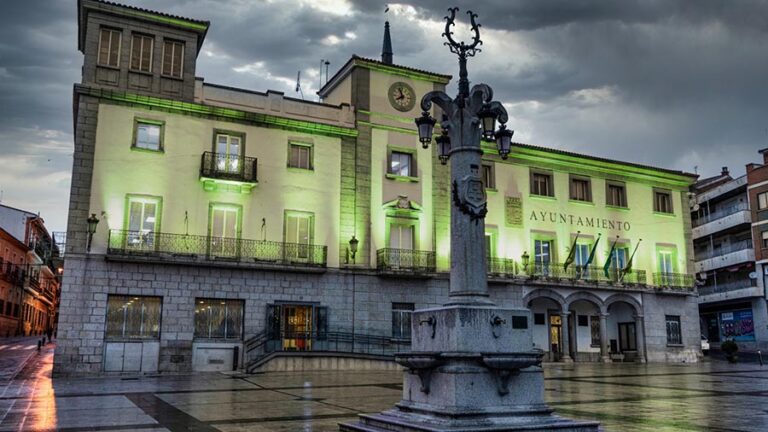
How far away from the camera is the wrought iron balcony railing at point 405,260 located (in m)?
29.3

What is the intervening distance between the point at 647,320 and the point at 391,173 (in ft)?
55.6

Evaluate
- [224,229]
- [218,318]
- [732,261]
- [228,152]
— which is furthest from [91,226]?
[732,261]

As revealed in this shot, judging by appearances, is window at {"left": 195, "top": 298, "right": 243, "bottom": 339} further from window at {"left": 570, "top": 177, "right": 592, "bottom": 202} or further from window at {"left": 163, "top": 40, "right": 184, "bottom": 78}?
window at {"left": 570, "top": 177, "right": 592, "bottom": 202}

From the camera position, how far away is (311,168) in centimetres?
2927

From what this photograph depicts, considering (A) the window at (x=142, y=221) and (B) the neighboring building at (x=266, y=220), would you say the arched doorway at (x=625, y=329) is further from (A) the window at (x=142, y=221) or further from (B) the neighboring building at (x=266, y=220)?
(A) the window at (x=142, y=221)

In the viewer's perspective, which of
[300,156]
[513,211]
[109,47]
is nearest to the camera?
[109,47]

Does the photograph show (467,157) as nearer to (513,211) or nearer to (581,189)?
(513,211)

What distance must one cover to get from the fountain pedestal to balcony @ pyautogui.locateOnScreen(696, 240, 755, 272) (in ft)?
138

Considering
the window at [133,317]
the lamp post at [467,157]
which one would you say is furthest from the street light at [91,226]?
the lamp post at [467,157]

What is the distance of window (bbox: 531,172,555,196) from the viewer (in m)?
35.1

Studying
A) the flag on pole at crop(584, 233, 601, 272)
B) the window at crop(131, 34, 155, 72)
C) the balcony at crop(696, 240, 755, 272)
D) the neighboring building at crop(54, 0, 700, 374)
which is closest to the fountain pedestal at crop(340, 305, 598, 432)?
the neighboring building at crop(54, 0, 700, 374)

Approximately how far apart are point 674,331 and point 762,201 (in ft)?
46.6

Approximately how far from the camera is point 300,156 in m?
29.3

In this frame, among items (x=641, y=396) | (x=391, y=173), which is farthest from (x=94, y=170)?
(x=641, y=396)
